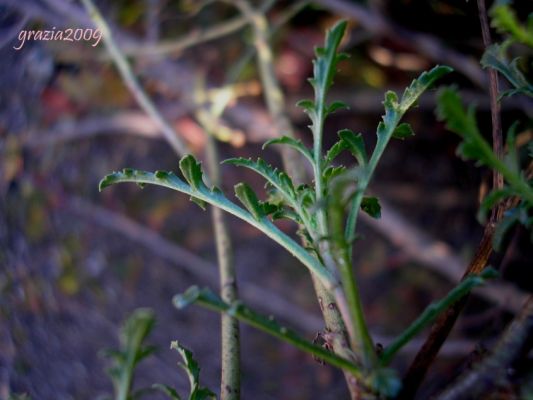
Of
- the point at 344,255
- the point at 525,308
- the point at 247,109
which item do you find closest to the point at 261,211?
the point at 344,255

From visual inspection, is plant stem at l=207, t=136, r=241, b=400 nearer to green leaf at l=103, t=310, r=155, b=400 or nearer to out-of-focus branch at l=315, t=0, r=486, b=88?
green leaf at l=103, t=310, r=155, b=400

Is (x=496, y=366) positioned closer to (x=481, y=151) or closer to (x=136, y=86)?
(x=481, y=151)

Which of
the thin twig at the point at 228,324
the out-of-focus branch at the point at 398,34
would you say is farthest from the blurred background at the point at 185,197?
the thin twig at the point at 228,324

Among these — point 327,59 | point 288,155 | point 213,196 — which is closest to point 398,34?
point 288,155

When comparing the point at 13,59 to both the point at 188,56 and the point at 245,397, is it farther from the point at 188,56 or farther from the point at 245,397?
the point at 245,397

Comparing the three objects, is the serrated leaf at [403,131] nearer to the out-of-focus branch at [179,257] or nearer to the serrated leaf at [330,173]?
the serrated leaf at [330,173]

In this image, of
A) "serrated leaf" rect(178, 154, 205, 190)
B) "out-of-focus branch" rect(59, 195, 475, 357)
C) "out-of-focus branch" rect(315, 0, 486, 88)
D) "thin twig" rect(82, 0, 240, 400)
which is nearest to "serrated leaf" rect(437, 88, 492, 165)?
"serrated leaf" rect(178, 154, 205, 190)
